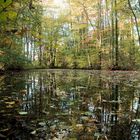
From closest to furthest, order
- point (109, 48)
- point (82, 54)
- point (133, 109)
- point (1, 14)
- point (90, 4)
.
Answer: point (1, 14), point (133, 109), point (109, 48), point (90, 4), point (82, 54)

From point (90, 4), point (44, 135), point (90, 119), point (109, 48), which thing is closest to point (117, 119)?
point (90, 119)

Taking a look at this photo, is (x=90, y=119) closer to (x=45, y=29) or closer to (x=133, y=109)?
(x=133, y=109)

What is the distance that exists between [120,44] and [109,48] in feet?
10.7

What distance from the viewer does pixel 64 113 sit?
11.4 ft

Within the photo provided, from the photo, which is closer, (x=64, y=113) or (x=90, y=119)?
(x=90, y=119)

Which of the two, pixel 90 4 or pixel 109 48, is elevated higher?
pixel 90 4

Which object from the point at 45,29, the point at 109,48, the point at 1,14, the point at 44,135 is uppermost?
the point at 45,29

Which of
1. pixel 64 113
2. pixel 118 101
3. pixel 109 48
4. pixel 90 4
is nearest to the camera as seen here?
pixel 64 113

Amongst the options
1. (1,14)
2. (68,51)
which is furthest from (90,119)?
(68,51)

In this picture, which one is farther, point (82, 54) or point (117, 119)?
point (82, 54)

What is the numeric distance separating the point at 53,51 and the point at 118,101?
33.3m

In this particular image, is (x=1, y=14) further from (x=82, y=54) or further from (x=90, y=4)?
(x=82, y=54)

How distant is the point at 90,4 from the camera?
2497 centimetres

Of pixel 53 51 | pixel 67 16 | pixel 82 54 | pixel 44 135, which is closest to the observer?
pixel 44 135
